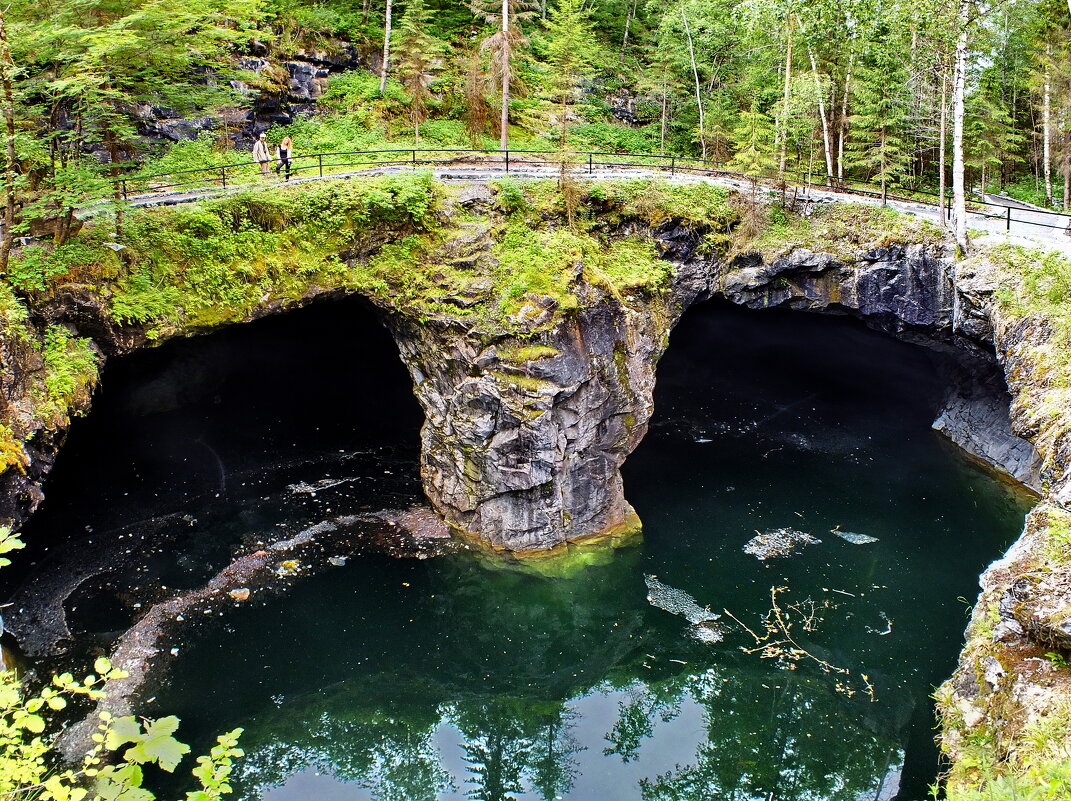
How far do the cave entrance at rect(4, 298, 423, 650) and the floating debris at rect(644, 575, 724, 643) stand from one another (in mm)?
7714

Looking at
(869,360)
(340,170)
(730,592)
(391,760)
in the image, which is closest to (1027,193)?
(869,360)

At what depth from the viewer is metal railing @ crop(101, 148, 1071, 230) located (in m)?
20.7

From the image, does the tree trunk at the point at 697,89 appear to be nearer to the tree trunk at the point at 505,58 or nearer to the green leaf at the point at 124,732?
the tree trunk at the point at 505,58

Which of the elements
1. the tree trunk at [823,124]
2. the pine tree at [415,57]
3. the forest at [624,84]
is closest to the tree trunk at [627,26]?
the forest at [624,84]

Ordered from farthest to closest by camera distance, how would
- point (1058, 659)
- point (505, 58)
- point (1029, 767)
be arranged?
point (505, 58) → point (1058, 659) → point (1029, 767)

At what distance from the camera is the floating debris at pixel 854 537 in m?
21.2

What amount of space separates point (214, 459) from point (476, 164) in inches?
507

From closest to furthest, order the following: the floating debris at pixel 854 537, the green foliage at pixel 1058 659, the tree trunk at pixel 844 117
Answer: the green foliage at pixel 1058 659 → the floating debris at pixel 854 537 → the tree trunk at pixel 844 117

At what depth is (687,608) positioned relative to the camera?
60.8 feet

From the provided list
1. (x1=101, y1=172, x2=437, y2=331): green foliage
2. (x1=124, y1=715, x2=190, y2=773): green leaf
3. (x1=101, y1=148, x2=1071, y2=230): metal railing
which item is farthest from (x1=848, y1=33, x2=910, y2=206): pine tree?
(x1=124, y1=715, x2=190, y2=773): green leaf

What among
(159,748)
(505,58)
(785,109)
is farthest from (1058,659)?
(505,58)

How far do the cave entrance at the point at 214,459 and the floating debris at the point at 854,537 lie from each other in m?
12.5

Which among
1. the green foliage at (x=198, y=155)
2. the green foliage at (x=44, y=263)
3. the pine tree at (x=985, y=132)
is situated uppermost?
the pine tree at (x=985, y=132)

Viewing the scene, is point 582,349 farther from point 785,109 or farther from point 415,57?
point 415,57
